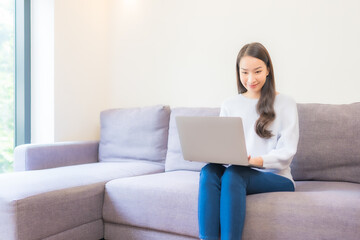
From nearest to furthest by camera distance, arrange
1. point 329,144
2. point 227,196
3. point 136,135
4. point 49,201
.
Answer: point 227,196 < point 49,201 < point 329,144 < point 136,135

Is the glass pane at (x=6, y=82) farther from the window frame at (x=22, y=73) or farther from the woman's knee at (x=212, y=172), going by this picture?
the woman's knee at (x=212, y=172)

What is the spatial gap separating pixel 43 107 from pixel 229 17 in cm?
155

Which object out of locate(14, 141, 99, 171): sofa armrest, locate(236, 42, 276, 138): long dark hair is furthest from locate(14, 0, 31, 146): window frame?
locate(236, 42, 276, 138): long dark hair

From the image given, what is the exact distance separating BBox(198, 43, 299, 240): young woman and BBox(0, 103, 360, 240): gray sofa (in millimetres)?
96

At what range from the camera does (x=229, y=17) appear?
2713 millimetres

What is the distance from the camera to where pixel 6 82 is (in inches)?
110

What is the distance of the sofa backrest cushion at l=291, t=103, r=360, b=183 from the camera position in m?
1.96

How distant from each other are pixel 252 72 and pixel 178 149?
81 cm

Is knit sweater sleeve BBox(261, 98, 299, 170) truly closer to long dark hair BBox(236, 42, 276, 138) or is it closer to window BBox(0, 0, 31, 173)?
long dark hair BBox(236, 42, 276, 138)

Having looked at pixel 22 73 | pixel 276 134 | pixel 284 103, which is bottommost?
pixel 276 134

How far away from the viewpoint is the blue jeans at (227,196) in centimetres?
148

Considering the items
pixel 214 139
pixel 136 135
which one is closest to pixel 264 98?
pixel 214 139

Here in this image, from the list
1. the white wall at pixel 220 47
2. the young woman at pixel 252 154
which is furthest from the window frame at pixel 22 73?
the young woman at pixel 252 154

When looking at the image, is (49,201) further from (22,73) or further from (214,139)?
(22,73)
